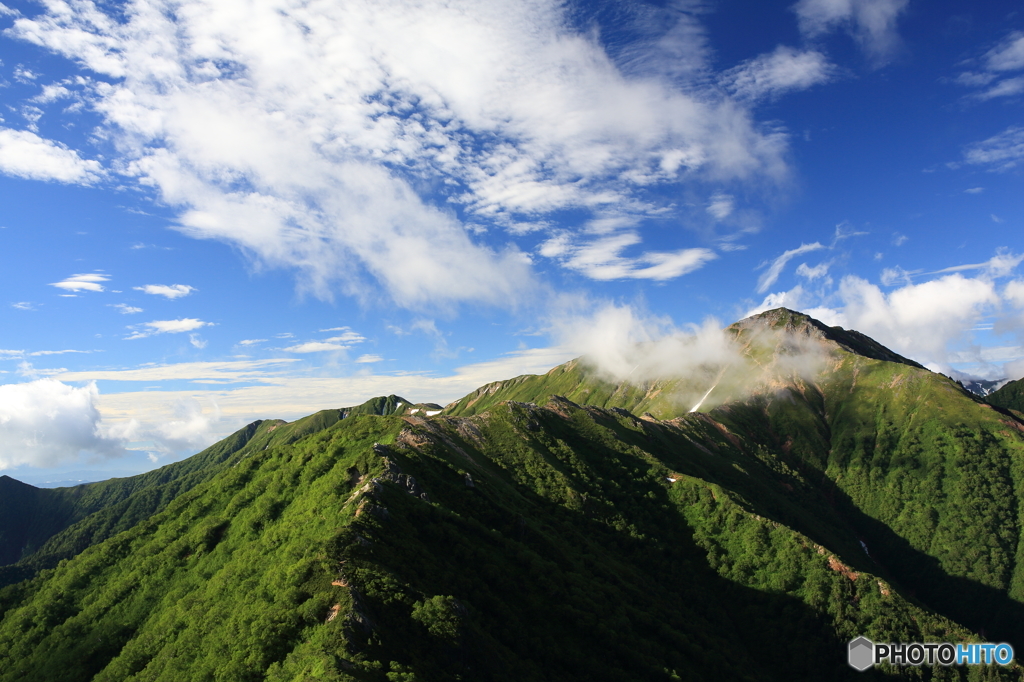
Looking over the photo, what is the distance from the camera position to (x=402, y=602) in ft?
171

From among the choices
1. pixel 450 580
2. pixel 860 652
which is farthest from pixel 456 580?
pixel 860 652

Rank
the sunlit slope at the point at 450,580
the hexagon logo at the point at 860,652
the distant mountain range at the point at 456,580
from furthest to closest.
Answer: the hexagon logo at the point at 860,652
the distant mountain range at the point at 456,580
the sunlit slope at the point at 450,580

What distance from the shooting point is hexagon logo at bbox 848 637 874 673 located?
9903 centimetres

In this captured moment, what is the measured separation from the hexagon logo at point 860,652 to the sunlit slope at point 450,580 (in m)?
2.76

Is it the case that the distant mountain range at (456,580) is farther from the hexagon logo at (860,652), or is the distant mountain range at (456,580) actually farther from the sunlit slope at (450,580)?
the hexagon logo at (860,652)

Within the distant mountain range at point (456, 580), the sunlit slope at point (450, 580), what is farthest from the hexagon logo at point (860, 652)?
the sunlit slope at point (450, 580)

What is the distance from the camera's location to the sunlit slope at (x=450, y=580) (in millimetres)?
50781

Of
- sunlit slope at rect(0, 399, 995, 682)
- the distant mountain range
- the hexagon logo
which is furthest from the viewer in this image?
the hexagon logo

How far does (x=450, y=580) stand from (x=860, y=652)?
294ft

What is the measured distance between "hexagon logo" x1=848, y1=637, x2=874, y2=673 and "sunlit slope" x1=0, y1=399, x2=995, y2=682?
276 cm

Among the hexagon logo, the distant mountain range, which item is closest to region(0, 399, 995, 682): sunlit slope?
the distant mountain range

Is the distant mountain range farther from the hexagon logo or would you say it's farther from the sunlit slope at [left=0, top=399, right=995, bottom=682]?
the hexagon logo

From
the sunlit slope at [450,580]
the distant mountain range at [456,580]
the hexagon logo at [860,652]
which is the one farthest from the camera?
the hexagon logo at [860,652]

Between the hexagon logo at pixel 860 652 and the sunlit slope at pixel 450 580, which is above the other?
the sunlit slope at pixel 450 580
